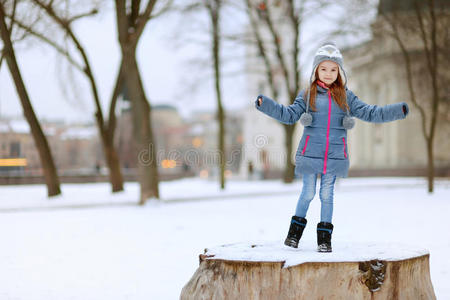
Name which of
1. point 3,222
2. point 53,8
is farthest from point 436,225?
point 53,8

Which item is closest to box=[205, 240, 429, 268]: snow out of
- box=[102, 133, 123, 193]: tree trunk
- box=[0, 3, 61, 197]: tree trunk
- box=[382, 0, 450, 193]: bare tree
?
box=[382, 0, 450, 193]: bare tree

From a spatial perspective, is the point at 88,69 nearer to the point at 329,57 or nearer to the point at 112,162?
the point at 112,162

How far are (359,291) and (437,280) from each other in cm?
223

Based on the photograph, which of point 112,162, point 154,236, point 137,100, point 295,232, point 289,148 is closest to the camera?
point 295,232

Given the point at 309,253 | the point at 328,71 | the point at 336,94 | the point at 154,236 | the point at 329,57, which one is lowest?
the point at 154,236

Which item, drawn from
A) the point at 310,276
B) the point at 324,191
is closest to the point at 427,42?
the point at 324,191

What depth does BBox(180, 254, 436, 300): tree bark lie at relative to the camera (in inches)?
165

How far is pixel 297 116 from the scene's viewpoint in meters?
4.69

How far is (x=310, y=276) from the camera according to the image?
4.18 metres

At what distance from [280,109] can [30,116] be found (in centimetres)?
1490

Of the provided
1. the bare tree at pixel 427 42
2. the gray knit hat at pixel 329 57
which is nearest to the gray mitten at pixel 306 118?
the gray knit hat at pixel 329 57

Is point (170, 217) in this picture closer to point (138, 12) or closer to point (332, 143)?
point (138, 12)

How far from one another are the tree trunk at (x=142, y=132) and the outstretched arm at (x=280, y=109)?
10.9 meters

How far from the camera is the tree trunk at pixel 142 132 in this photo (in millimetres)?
15307
